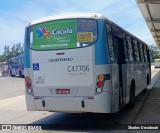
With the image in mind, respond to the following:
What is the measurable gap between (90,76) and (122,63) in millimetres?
2190

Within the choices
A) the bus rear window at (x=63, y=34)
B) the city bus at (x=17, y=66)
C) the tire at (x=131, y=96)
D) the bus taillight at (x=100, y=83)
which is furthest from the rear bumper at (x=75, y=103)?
the city bus at (x=17, y=66)

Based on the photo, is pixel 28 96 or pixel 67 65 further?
pixel 28 96

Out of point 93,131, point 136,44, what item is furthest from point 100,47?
point 136,44

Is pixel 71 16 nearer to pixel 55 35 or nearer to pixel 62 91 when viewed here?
pixel 55 35

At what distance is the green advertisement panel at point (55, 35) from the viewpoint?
8.46 metres

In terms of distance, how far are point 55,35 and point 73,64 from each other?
3.21ft

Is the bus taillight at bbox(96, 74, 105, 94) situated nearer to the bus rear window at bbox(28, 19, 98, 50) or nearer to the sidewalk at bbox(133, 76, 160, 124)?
the bus rear window at bbox(28, 19, 98, 50)

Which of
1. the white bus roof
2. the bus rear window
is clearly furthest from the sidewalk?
the white bus roof

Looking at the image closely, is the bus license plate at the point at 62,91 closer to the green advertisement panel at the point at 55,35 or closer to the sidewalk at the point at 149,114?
the green advertisement panel at the point at 55,35

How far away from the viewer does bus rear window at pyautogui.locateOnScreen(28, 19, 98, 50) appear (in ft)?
27.2

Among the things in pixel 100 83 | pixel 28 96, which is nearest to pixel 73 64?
pixel 100 83

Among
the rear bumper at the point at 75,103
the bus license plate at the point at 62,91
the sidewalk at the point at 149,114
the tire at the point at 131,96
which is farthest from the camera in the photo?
the tire at the point at 131,96

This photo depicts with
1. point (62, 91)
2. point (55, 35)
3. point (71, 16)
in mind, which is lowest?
point (62, 91)

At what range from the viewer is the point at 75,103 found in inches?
324
